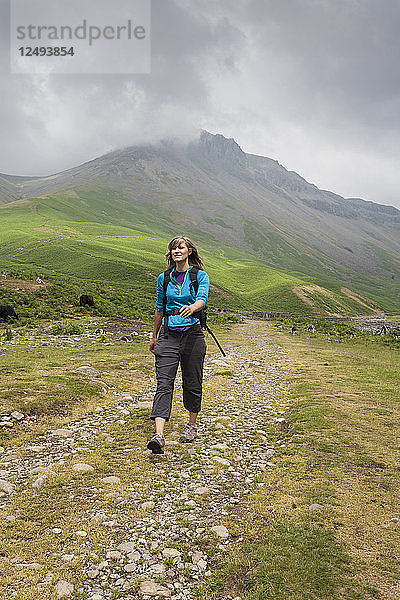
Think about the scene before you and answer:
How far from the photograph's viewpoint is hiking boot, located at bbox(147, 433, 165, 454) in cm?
816

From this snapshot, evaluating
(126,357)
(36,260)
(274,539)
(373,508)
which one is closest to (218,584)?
(274,539)

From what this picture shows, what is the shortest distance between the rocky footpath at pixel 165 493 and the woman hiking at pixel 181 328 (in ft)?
4.37

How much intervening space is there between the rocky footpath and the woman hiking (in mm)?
1332

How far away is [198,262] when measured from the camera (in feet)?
32.3

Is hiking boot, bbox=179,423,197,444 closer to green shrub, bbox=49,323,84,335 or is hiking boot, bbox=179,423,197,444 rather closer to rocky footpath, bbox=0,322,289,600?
rocky footpath, bbox=0,322,289,600

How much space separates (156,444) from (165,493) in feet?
5.07

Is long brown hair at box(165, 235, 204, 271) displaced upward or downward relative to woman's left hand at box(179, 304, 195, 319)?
upward

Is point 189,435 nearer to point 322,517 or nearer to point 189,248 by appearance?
point 322,517

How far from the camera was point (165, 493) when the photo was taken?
6.71m

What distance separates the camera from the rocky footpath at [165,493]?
462 cm

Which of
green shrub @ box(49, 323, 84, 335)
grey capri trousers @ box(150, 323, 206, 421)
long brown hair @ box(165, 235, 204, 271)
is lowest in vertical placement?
green shrub @ box(49, 323, 84, 335)

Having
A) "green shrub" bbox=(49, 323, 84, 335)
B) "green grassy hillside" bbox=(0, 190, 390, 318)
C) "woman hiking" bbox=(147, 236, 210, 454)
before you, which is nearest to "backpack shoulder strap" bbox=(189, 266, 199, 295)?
"woman hiking" bbox=(147, 236, 210, 454)

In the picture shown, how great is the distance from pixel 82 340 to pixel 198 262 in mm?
17044

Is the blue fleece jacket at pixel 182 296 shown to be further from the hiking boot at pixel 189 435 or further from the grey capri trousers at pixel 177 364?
the hiking boot at pixel 189 435
